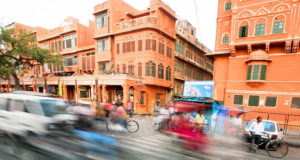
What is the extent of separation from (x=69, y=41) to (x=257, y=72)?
28.8 metres

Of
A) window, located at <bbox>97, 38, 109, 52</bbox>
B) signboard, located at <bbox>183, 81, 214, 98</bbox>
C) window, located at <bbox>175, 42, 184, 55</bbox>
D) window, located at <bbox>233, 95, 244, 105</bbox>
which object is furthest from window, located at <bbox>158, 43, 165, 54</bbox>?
window, located at <bbox>233, 95, 244, 105</bbox>

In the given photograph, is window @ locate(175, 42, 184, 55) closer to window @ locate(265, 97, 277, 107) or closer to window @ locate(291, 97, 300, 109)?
window @ locate(265, 97, 277, 107)

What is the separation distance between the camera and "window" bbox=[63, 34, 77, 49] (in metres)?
21.9

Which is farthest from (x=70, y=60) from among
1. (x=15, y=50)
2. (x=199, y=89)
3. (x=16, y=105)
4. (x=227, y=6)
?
(x=227, y=6)

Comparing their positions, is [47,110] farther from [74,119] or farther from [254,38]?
[254,38]

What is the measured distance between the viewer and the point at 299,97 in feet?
36.6

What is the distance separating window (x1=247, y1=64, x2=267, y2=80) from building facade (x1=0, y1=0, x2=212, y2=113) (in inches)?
387

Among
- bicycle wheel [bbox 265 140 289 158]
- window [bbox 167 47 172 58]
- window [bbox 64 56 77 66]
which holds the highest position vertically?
window [bbox 167 47 172 58]

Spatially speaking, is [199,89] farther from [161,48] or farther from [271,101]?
[161,48]

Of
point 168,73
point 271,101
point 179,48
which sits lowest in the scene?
point 271,101

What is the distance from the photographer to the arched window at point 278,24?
1151cm

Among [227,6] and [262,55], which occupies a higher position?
[227,6]

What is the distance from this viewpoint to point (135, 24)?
53.0 feet

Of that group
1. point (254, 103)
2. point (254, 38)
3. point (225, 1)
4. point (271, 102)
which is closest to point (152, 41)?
point (225, 1)
